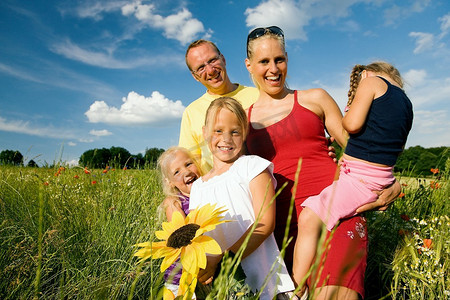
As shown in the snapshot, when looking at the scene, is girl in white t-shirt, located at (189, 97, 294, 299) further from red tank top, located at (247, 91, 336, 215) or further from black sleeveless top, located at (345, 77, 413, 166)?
black sleeveless top, located at (345, 77, 413, 166)

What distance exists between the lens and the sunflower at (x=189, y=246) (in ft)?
3.87

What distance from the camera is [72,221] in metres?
2.80

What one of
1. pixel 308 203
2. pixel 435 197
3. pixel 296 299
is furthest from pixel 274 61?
pixel 435 197

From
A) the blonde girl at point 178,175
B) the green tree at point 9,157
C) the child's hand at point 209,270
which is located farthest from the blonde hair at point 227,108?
the green tree at point 9,157

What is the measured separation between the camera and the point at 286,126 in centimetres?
258

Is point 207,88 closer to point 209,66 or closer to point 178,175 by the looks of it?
point 209,66

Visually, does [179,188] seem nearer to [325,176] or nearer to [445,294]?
[325,176]

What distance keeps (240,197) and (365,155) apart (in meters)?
0.98

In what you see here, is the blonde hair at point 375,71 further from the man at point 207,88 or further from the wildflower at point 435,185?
the wildflower at point 435,185

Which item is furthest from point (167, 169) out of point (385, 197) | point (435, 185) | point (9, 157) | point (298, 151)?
point (9, 157)

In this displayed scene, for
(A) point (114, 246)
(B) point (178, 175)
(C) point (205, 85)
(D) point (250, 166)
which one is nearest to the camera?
(D) point (250, 166)

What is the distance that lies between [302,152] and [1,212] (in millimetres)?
2814

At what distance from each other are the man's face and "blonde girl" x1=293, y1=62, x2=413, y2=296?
189 cm

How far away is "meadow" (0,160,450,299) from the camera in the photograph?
1987mm
